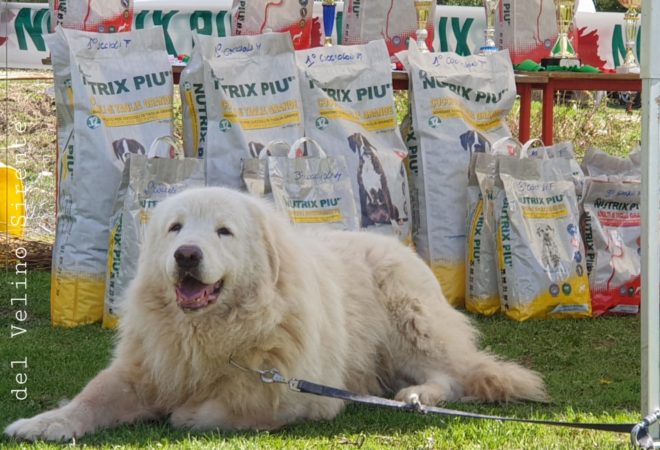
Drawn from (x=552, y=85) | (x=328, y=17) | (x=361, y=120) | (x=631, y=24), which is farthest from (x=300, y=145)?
(x=631, y=24)

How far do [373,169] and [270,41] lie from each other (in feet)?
2.66

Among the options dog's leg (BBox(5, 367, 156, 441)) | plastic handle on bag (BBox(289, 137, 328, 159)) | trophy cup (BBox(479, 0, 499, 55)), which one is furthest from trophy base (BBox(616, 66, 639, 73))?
dog's leg (BBox(5, 367, 156, 441))

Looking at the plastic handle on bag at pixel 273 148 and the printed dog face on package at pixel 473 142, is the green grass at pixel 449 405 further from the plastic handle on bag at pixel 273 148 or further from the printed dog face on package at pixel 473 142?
the plastic handle on bag at pixel 273 148

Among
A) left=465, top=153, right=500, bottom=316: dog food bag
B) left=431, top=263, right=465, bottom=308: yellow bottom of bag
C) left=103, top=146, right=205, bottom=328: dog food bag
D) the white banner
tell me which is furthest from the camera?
the white banner

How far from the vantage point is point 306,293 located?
3.38 meters

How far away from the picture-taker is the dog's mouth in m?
3.13

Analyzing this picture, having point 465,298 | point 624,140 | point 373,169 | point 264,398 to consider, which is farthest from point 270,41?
point 624,140

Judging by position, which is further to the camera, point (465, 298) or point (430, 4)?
point (430, 4)

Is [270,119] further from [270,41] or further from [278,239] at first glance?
[278,239]

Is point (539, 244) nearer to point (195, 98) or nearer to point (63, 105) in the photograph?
point (195, 98)

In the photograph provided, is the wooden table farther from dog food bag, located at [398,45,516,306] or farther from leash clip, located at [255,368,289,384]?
leash clip, located at [255,368,289,384]

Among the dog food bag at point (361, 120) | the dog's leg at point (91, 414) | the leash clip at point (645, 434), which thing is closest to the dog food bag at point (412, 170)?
the dog food bag at point (361, 120)

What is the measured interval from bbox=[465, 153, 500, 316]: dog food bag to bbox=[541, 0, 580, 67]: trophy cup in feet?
3.44

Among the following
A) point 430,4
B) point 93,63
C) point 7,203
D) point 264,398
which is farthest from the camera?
point 7,203
